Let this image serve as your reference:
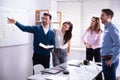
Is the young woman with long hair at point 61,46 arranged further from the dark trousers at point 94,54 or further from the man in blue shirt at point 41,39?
the dark trousers at point 94,54

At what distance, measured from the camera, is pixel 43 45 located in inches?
162

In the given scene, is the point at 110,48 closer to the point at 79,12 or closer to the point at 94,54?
the point at 94,54

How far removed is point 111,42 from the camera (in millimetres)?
3473

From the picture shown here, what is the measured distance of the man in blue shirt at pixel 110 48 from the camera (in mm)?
3369

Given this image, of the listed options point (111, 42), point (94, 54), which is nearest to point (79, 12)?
point (94, 54)

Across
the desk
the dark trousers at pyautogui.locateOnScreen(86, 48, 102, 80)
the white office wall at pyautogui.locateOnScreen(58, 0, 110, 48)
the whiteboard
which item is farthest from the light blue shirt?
the white office wall at pyautogui.locateOnScreen(58, 0, 110, 48)

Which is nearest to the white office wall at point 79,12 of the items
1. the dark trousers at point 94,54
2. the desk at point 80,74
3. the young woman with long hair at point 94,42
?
the young woman with long hair at point 94,42

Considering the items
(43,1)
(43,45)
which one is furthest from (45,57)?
(43,1)

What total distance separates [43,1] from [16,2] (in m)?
1.24

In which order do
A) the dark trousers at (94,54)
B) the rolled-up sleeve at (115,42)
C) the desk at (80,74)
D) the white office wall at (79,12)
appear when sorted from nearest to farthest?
the desk at (80,74) → the rolled-up sleeve at (115,42) → the dark trousers at (94,54) → the white office wall at (79,12)

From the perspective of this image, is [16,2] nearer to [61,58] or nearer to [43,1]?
[43,1]

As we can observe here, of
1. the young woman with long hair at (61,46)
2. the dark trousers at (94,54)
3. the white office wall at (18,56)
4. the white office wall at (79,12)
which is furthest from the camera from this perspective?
the white office wall at (79,12)

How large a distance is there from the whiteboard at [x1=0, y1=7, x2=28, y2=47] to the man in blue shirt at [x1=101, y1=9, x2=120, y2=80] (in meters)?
1.94

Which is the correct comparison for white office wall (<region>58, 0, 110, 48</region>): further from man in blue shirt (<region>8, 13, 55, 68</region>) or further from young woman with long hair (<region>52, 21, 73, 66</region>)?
man in blue shirt (<region>8, 13, 55, 68</region>)
